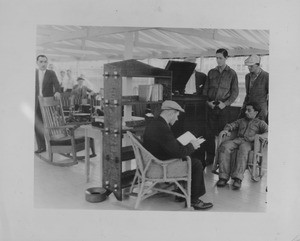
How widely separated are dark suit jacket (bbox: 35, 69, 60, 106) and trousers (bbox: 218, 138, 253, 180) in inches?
82.5

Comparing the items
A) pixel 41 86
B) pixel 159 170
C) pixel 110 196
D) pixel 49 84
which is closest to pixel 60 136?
pixel 49 84

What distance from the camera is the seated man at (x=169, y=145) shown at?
3457mm

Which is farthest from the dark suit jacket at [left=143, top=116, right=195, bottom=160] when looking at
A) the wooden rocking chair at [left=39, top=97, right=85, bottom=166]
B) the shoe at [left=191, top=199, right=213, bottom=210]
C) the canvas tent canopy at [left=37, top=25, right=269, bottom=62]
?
the wooden rocking chair at [left=39, top=97, right=85, bottom=166]

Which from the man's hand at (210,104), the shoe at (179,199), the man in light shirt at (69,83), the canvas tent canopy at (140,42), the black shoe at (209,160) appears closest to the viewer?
the canvas tent canopy at (140,42)

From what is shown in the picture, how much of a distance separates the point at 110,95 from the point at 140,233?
1356mm

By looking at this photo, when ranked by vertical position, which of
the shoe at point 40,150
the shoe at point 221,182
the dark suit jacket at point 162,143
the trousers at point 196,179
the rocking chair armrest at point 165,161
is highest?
the dark suit jacket at point 162,143

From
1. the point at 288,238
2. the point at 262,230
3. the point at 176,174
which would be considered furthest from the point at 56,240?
the point at 288,238

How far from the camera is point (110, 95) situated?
362 centimetres

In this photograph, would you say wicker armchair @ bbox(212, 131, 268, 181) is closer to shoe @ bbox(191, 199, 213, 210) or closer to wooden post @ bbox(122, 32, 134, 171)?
shoe @ bbox(191, 199, 213, 210)

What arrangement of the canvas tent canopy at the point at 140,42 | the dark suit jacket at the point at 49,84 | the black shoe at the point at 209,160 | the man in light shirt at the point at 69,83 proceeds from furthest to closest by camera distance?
the black shoe at the point at 209,160 < the man in light shirt at the point at 69,83 < the dark suit jacket at the point at 49,84 < the canvas tent canopy at the point at 140,42

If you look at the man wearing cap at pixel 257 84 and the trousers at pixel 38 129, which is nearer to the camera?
the trousers at pixel 38 129

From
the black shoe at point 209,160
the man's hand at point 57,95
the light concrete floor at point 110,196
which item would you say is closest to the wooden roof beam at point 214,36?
the light concrete floor at point 110,196

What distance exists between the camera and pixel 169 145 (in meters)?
3.45

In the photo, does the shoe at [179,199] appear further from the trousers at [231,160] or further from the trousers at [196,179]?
the trousers at [231,160]
